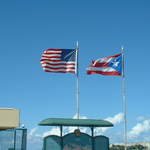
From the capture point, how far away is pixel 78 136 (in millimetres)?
30016

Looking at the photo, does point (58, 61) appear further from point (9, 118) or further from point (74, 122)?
point (9, 118)

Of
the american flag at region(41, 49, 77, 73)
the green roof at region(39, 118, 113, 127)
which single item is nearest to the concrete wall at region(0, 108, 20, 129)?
the american flag at region(41, 49, 77, 73)

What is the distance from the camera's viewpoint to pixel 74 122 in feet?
96.4

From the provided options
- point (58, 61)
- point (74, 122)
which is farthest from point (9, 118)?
point (74, 122)

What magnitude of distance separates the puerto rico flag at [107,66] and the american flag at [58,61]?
1.71 metres

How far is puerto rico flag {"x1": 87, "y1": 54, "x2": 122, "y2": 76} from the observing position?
3138 centimetres

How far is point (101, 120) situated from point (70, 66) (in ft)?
16.1

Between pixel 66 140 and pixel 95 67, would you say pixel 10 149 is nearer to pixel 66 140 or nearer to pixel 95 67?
pixel 66 140

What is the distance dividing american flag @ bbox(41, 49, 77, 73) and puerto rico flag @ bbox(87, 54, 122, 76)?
67.3 inches

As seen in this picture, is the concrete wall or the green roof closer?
the green roof

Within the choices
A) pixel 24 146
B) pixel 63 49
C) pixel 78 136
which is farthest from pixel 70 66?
pixel 24 146

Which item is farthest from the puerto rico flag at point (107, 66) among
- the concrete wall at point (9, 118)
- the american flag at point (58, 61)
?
the concrete wall at point (9, 118)

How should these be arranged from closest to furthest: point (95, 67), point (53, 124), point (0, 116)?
point (53, 124) → point (95, 67) → point (0, 116)

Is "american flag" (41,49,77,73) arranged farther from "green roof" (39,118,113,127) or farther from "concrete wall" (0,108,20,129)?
"concrete wall" (0,108,20,129)
